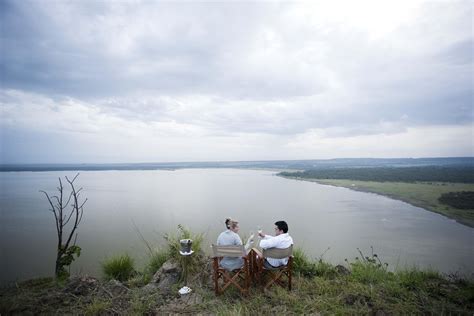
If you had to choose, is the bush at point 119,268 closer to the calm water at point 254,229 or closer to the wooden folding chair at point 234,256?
the calm water at point 254,229

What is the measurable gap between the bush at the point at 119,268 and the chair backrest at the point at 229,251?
2.55 meters

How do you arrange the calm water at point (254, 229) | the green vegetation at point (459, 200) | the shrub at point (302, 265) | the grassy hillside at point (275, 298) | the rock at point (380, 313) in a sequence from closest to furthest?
the rock at point (380, 313), the grassy hillside at point (275, 298), the shrub at point (302, 265), the calm water at point (254, 229), the green vegetation at point (459, 200)

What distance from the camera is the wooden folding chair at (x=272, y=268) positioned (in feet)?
11.8

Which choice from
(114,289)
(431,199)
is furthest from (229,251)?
(431,199)

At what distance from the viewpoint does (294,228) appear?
16.0m

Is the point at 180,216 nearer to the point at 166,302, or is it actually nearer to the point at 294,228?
the point at 294,228

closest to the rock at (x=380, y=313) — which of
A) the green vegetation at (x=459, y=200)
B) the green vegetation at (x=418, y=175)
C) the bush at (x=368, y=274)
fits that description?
the bush at (x=368, y=274)

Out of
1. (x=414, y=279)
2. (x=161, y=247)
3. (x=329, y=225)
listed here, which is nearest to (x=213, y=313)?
(x=161, y=247)

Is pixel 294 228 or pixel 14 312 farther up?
pixel 14 312

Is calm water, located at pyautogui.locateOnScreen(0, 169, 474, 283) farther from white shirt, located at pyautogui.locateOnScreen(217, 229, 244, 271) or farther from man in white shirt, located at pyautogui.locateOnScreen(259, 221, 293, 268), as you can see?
man in white shirt, located at pyautogui.locateOnScreen(259, 221, 293, 268)

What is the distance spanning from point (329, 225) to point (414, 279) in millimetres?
14567

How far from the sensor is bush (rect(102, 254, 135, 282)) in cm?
498

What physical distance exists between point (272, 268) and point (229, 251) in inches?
31.1

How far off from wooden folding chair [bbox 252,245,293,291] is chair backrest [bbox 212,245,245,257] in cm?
38
